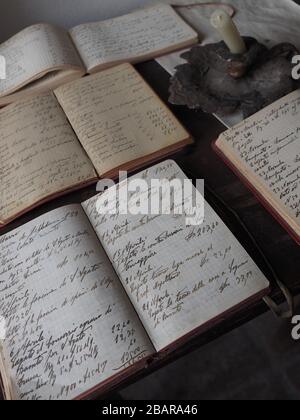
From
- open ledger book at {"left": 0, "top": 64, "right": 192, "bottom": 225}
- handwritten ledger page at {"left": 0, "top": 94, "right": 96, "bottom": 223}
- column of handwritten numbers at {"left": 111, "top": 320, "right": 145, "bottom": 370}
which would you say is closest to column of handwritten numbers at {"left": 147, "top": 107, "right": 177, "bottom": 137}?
open ledger book at {"left": 0, "top": 64, "right": 192, "bottom": 225}

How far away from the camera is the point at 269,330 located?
119cm

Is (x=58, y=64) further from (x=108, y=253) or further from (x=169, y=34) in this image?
(x=108, y=253)

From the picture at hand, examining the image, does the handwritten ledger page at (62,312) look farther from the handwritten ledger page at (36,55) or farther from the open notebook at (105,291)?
the handwritten ledger page at (36,55)

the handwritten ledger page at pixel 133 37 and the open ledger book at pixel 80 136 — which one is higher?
the handwritten ledger page at pixel 133 37

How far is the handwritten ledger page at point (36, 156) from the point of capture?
66cm

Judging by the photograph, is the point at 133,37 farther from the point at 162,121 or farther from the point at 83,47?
the point at 162,121

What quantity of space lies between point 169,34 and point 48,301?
67cm

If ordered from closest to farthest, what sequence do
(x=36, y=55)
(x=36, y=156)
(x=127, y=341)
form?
1. (x=127, y=341)
2. (x=36, y=156)
3. (x=36, y=55)

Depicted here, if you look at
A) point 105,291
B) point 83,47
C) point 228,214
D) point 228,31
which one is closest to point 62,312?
point 105,291

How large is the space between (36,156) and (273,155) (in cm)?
40

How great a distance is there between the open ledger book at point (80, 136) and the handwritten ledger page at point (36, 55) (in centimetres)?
5

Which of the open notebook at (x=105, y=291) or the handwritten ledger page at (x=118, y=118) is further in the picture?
the handwritten ledger page at (x=118, y=118)

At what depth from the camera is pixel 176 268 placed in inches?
21.3

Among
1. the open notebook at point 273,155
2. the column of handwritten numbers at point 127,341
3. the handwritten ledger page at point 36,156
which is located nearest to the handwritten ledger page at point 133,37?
the handwritten ledger page at point 36,156
